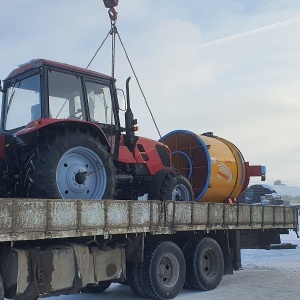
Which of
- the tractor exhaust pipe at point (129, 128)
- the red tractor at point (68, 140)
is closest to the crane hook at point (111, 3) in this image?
the red tractor at point (68, 140)

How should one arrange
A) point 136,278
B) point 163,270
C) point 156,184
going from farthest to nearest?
point 156,184 < point 163,270 < point 136,278

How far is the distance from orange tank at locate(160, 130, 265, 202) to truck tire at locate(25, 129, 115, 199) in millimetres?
3975

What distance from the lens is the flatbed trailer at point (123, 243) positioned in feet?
20.7

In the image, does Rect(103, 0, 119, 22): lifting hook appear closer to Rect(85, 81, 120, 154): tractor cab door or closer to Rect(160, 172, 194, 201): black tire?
Rect(85, 81, 120, 154): tractor cab door

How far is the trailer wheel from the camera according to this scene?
8367mm

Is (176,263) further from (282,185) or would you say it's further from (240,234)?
(282,185)

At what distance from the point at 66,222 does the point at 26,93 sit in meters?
2.50

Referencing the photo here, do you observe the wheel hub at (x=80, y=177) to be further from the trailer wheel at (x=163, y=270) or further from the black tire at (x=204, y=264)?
the black tire at (x=204, y=264)

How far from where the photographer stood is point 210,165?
36.5ft

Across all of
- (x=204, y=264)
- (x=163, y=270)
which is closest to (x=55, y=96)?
(x=163, y=270)

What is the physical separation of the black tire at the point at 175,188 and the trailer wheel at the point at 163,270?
941mm

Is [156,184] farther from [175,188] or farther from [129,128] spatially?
[129,128]

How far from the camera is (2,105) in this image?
8609 millimetres

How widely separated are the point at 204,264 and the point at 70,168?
379 cm
